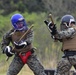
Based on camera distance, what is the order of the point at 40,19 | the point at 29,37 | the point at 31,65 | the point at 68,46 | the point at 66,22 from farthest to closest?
the point at 40,19 → the point at 31,65 → the point at 29,37 → the point at 66,22 → the point at 68,46

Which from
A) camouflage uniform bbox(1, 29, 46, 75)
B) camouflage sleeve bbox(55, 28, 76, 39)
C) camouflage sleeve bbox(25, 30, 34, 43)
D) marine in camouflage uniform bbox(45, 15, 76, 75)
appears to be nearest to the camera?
camouflage sleeve bbox(55, 28, 76, 39)

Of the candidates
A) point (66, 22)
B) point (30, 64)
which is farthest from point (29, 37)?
point (66, 22)

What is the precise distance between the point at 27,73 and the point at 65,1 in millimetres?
23623

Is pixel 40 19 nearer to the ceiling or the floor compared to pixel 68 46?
nearer to the floor

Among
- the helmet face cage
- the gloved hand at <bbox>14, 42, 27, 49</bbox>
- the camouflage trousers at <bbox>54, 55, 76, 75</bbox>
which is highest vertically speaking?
the helmet face cage

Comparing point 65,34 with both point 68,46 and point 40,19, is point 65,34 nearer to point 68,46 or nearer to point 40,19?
point 68,46

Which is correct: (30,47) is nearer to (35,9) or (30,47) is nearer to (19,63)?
→ (19,63)

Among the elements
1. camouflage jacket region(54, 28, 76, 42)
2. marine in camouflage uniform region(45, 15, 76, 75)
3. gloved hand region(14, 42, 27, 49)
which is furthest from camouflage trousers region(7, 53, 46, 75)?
camouflage jacket region(54, 28, 76, 42)

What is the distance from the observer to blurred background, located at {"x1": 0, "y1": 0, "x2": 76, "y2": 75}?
16.5 m

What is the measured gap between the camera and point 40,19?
24750mm

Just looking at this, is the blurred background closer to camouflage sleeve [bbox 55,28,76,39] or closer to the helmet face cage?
the helmet face cage

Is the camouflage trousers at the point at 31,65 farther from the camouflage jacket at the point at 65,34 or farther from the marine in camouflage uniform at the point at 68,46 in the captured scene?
the camouflage jacket at the point at 65,34

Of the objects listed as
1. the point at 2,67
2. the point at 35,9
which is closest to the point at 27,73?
the point at 2,67

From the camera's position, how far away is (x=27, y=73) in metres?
14.1
